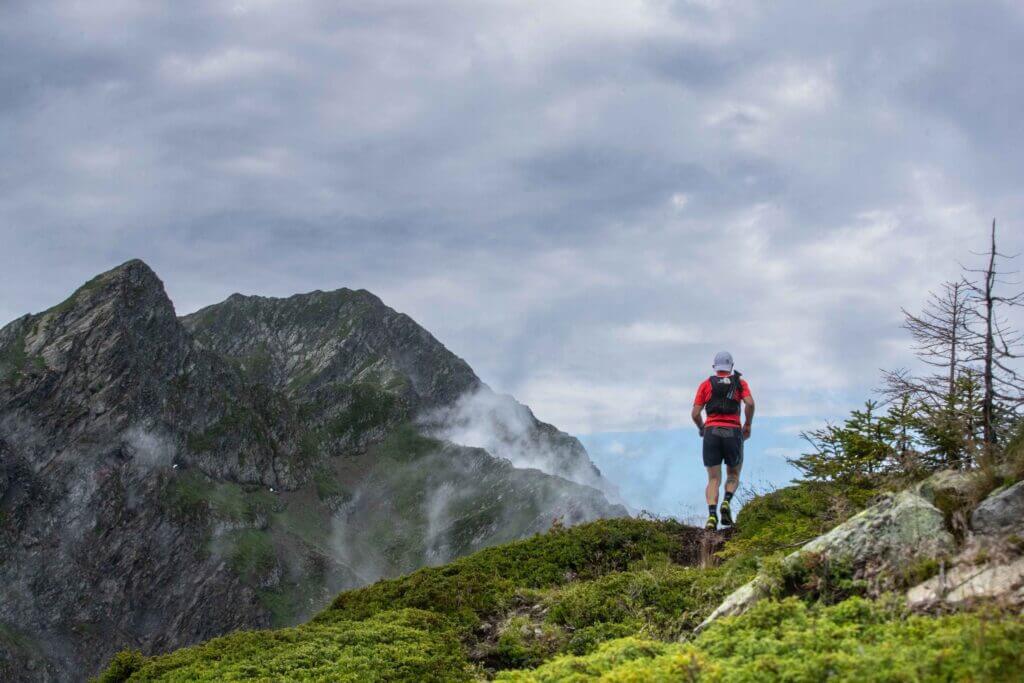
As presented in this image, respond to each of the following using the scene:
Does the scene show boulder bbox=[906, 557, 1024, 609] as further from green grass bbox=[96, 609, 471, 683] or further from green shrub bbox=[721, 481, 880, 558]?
green grass bbox=[96, 609, 471, 683]

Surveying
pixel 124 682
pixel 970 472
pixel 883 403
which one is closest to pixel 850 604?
pixel 970 472

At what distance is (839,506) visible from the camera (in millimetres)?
13461

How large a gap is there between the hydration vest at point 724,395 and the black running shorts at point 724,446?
14.6 inches

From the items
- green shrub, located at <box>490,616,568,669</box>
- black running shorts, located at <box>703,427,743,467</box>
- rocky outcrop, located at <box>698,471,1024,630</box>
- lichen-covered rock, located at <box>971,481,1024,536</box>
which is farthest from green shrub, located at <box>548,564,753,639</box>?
lichen-covered rock, located at <box>971,481,1024,536</box>

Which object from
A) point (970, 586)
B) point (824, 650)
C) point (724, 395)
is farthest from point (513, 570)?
point (970, 586)

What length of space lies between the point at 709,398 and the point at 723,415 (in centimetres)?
45

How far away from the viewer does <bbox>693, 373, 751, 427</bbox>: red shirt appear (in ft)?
61.3

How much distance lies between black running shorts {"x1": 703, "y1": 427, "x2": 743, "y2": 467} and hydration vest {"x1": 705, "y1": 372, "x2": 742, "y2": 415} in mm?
370

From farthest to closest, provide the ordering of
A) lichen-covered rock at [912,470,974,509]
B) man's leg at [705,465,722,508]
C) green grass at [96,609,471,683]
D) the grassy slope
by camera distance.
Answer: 1. man's leg at [705,465,722,508]
2. green grass at [96,609,471,683]
3. lichen-covered rock at [912,470,974,509]
4. the grassy slope

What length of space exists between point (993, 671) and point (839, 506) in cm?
667

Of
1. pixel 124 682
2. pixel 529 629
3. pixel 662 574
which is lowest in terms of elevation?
pixel 124 682

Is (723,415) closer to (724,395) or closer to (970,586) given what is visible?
(724,395)

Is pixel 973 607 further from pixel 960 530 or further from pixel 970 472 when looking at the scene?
pixel 970 472

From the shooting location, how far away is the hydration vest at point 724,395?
61.1 feet
